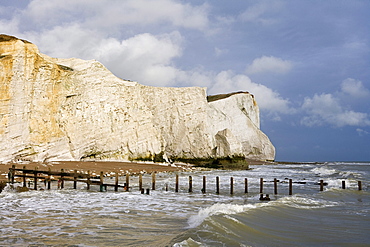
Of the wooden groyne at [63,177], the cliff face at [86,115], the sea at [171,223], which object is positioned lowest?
the sea at [171,223]

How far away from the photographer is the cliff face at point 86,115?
1016 inches

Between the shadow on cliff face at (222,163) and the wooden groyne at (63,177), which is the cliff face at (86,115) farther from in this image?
the wooden groyne at (63,177)

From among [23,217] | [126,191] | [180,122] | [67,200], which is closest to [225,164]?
[180,122]

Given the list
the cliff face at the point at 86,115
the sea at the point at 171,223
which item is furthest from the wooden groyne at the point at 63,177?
the cliff face at the point at 86,115

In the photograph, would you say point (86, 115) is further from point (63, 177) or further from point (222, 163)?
point (222, 163)

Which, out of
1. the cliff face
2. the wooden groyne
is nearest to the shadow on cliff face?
the cliff face

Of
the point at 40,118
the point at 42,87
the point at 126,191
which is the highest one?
the point at 42,87

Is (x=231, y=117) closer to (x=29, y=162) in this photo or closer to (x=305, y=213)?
(x=29, y=162)

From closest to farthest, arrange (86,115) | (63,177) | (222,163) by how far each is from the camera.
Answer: (63,177), (86,115), (222,163)

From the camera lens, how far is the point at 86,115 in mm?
31953

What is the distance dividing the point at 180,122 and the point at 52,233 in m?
39.1

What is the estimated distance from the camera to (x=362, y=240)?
7.34 metres

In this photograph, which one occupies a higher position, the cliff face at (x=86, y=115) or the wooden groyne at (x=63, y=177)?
the cliff face at (x=86, y=115)

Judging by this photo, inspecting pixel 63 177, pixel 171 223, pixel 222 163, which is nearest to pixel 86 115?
pixel 63 177
